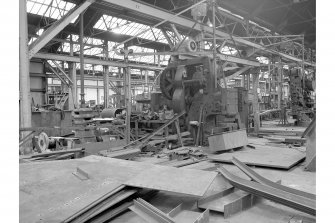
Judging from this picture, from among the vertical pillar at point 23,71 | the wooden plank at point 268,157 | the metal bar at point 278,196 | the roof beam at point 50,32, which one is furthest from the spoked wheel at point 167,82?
the metal bar at point 278,196

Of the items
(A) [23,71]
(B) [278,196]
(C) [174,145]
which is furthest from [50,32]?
(B) [278,196]

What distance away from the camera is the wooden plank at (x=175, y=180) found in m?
3.07

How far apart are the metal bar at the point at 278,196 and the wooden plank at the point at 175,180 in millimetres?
388

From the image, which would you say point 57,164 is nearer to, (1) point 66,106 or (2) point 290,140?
(2) point 290,140

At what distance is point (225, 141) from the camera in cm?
623

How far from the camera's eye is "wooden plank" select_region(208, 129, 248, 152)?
6.23m

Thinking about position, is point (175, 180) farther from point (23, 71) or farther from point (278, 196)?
point (23, 71)

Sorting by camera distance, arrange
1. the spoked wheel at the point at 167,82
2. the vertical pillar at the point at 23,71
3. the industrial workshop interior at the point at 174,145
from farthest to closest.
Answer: the spoked wheel at the point at 167,82
the vertical pillar at the point at 23,71
the industrial workshop interior at the point at 174,145

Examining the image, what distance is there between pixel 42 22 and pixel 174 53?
9.79 metres

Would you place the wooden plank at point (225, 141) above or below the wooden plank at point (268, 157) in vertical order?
above

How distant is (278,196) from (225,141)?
10.5 ft

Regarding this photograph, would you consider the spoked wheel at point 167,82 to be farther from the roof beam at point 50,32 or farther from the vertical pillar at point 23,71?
the vertical pillar at point 23,71

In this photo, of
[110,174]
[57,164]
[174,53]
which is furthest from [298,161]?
[174,53]

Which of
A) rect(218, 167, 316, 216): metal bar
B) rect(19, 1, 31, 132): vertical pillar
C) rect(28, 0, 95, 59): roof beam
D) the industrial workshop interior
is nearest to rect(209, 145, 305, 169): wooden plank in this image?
the industrial workshop interior
